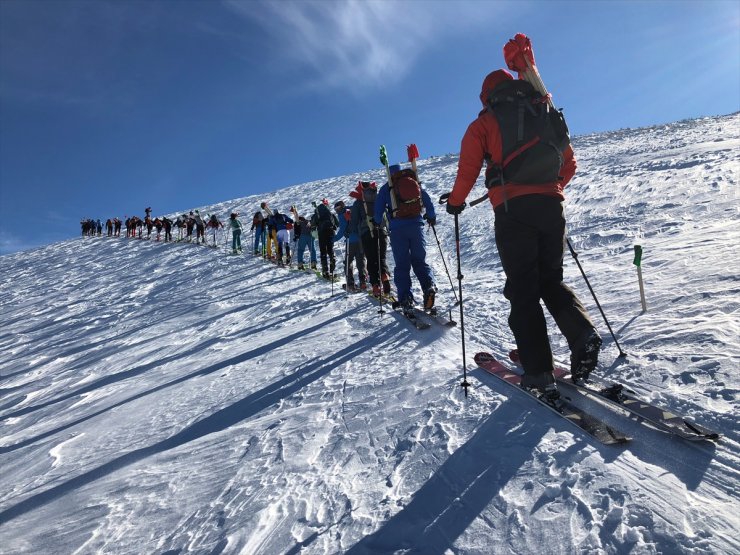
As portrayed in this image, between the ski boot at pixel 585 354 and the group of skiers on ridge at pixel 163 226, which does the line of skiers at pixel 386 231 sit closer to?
the ski boot at pixel 585 354

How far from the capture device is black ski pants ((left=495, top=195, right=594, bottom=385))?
3.20m

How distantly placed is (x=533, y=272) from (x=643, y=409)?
1.14m

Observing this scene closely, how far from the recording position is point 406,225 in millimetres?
6582

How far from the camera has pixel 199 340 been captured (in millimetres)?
7566

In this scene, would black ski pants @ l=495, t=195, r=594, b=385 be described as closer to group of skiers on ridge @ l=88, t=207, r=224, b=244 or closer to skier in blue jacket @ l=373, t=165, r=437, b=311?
skier in blue jacket @ l=373, t=165, r=437, b=311

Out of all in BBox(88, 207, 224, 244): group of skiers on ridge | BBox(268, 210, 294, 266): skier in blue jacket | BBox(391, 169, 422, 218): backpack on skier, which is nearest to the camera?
BBox(391, 169, 422, 218): backpack on skier

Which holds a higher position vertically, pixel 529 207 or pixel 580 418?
pixel 529 207

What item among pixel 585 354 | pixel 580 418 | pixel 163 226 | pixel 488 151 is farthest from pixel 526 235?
pixel 163 226

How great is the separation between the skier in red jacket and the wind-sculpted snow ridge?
440mm

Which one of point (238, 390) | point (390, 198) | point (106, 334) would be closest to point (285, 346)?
point (238, 390)

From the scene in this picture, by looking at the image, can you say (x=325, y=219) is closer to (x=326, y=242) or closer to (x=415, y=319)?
(x=326, y=242)

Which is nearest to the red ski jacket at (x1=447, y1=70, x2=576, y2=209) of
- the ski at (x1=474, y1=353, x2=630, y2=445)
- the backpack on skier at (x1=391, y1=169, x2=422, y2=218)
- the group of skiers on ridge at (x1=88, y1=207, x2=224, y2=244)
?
the ski at (x1=474, y1=353, x2=630, y2=445)

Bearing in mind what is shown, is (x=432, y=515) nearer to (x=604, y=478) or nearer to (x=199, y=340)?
(x=604, y=478)

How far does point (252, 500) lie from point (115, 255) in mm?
31793
